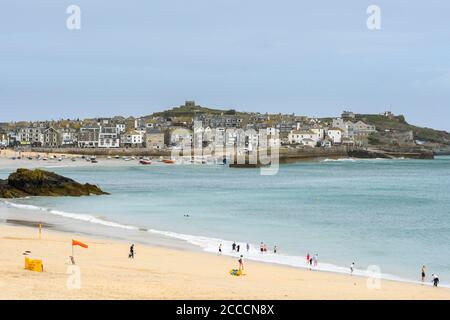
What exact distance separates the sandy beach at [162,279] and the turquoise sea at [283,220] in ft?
8.19

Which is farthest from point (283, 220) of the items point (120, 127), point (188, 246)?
point (120, 127)

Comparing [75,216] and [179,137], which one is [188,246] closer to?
[75,216]

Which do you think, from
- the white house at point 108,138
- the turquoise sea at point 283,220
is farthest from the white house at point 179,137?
the turquoise sea at point 283,220

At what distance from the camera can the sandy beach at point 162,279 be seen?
56.4 ft

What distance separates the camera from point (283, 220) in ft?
129

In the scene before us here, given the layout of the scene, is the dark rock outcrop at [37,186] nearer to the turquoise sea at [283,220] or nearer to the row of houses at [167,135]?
the turquoise sea at [283,220]

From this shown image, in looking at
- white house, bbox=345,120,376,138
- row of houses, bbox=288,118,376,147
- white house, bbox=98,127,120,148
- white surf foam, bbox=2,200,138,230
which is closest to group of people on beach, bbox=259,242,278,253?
white surf foam, bbox=2,200,138,230

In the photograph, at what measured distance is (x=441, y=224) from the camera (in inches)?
1544

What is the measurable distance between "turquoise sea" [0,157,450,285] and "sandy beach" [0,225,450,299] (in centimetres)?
250

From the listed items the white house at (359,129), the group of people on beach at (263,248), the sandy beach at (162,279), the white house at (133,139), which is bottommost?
the group of people on beach at (263,248)

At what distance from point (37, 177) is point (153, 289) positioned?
111 ft

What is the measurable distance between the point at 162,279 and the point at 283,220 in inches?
787

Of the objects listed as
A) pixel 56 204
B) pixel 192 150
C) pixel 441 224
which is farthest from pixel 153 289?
pixel 192 150

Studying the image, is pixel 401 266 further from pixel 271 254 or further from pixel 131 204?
pixel 131 204
